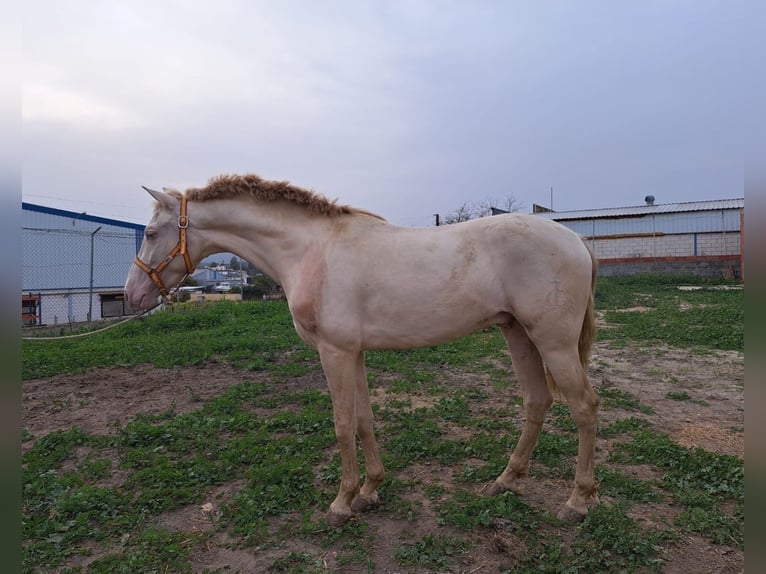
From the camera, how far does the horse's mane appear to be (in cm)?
312

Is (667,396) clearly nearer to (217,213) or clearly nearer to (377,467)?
(377,467)

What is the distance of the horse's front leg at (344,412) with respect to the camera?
2834mm

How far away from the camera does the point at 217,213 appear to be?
3115 millimetres

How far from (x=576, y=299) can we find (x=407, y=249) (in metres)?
1.15

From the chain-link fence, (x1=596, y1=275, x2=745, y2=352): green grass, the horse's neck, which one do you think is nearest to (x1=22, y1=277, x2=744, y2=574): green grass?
the horse's neck

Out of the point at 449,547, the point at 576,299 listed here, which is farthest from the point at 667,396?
the point at 449,547

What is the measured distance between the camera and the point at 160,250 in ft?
10.1

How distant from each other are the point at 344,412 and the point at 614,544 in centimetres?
178

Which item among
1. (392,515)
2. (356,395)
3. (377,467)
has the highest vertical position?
(356,395)

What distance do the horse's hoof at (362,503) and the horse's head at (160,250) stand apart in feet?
6.75

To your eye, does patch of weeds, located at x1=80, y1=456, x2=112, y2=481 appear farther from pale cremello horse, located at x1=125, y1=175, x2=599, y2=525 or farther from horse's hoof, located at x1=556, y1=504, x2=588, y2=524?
horse's hoof, located at x1=556, y1=504, x2=588, y2=524

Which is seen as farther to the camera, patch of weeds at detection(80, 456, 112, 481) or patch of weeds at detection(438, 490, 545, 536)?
patch of weeds at detection(80, 456, 112, 481)

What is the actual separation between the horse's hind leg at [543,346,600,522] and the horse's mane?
1.85 meters

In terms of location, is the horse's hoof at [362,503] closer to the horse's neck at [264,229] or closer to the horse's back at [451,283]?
the horse's back at [451,283]
